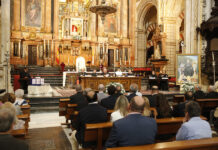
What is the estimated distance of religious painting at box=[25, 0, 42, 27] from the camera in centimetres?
1975

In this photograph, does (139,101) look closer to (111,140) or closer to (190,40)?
(111,140)

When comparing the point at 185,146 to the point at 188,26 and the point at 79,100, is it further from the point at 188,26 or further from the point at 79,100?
the point at 188,26

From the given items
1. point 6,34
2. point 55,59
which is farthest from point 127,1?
point 6,34

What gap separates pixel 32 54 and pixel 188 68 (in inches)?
559

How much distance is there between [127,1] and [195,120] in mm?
22497

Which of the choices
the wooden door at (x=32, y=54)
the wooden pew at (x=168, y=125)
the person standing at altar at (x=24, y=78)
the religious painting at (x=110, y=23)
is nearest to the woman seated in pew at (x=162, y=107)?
the wooden pew at (x=168, y=125)

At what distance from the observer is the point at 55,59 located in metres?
20.5

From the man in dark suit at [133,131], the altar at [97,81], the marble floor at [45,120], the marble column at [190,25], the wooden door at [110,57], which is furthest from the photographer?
the wooden door at [110,57]

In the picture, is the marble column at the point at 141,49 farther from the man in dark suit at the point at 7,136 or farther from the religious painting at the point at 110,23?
the man in dark suit at the point at 7,136

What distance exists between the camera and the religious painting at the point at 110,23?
22.4 m

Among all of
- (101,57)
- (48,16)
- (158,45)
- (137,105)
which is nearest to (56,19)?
(48,16)

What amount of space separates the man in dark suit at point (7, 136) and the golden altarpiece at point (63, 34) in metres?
17.0

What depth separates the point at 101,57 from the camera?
2159 cm

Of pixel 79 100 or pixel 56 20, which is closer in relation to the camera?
pixel 79 100
